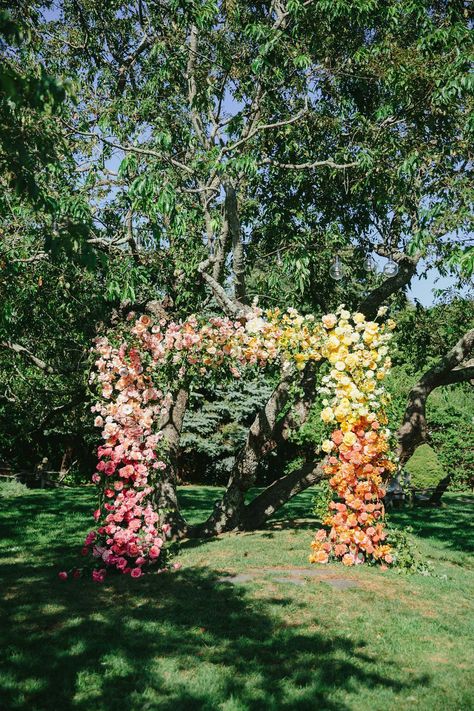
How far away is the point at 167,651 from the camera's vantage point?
405 cm

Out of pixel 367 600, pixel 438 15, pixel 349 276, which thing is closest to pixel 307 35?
pixel 438 15

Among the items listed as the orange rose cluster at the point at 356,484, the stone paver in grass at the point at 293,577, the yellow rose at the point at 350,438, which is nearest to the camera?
the yellow rose at the point at 350,438

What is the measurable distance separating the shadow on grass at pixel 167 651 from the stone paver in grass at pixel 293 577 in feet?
0.96

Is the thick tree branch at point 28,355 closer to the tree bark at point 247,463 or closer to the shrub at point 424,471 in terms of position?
the tree bark at point 247,463

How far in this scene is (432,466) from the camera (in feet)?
54.0

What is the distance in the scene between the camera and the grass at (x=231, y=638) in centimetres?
343

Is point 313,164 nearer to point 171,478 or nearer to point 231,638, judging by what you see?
point 171,478

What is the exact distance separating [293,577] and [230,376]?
2.35 metres

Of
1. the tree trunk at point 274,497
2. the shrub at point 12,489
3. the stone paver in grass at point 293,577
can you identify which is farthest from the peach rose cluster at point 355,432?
the shrub at point 12,489

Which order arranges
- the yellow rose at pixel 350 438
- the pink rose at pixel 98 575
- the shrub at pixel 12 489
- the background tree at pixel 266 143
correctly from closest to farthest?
the yellow rose at pixel 350 438 → the pink rose at pixel 98 575 → the background tree at pixel 266 143 → the shrub at pixel 12 489

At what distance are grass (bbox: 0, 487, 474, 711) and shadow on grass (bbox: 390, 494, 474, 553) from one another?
2335 mm

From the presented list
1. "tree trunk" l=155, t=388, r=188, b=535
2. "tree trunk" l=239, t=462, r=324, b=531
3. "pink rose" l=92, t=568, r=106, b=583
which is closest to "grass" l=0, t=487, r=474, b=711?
"pink rose" l=92, t=568, r=106, b=583

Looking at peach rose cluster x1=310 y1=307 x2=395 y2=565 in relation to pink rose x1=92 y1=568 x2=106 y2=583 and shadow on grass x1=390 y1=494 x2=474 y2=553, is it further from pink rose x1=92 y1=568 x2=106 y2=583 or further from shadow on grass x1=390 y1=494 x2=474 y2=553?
shadow on grass x1=390 y1=494 x2=474 y2=553

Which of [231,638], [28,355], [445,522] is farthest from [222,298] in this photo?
[445,522]
